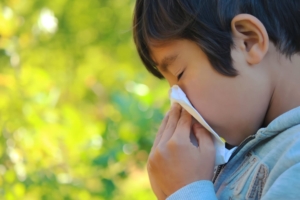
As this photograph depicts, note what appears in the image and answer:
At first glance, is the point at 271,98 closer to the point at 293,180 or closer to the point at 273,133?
the point at 273,133

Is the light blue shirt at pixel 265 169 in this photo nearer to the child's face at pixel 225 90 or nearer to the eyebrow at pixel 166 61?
the child's face at pixel 225 90

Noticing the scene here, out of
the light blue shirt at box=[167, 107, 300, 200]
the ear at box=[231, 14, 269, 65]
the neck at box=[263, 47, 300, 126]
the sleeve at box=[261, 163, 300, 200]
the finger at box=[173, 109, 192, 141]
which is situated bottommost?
the sleeve at box=[261, 163, 300, 200]

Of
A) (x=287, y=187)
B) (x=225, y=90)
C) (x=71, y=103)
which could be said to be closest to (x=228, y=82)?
(x=225, y=90)

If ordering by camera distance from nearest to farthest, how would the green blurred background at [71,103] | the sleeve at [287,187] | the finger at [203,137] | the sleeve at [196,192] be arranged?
the sleeve at [287,187] < the sleeve at [196,192] < the finger at [203,137] < the green blurred background at [71,103]

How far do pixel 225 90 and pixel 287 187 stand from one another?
250 millimetres

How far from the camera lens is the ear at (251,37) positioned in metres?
0.96

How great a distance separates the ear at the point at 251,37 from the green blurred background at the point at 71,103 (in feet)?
2.62

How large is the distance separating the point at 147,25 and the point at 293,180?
45 cm

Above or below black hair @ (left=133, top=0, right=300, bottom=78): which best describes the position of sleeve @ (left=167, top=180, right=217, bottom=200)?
below

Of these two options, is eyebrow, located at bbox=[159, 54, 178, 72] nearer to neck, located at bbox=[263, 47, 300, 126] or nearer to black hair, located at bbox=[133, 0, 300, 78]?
black hair, located at bbox=[133, 0, 300, 78]

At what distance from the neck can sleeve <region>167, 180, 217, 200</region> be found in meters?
0.19

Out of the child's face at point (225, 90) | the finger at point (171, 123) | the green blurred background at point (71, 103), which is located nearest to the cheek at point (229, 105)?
the child's face at point (225, 90)

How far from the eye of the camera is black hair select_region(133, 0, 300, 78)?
98 centimetres

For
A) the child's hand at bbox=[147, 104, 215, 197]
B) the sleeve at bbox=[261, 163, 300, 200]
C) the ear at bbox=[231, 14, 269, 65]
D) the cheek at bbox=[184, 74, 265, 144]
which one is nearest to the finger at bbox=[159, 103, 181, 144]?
the child's hand at bbox=[147, 104, 215, 197]
